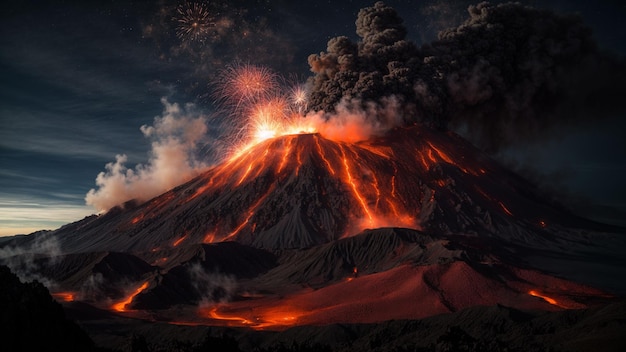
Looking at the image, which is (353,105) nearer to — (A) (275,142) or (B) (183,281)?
(A) (275,142)

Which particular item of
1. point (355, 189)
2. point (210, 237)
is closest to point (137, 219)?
point (210, 237)

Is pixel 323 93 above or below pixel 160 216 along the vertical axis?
above

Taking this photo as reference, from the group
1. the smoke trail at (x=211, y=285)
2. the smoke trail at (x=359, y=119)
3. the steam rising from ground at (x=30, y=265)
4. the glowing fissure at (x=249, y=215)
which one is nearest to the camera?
the smoke trail at (x=211, y=285)

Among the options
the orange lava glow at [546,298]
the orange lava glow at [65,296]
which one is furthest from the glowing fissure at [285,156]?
the orange lava glow at [546,298]

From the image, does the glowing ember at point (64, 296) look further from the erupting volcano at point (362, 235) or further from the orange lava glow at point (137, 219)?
the orange lava glow at point (137, 219)

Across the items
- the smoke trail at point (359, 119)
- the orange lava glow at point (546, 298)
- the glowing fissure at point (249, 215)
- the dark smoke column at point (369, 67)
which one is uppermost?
the dark smoke column at point (369, 67)

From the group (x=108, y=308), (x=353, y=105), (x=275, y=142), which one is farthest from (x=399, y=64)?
(x=108, y=308)
